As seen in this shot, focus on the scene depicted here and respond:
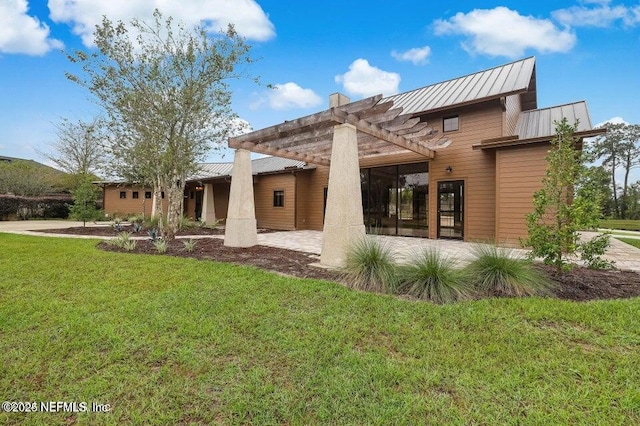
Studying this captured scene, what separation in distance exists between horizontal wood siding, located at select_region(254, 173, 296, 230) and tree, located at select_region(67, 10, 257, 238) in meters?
5.28

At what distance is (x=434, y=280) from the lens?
4.03 m

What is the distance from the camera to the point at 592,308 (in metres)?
3.39

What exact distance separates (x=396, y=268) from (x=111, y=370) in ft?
11.7

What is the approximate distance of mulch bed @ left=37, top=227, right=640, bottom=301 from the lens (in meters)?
4.05

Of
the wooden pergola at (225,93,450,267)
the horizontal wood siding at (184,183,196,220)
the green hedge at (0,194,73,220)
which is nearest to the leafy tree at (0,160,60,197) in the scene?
the green hedge at (0,194,73,220)

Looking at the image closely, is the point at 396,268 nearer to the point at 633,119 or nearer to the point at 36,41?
the point at 36,41

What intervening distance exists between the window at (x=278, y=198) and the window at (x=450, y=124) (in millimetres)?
8328

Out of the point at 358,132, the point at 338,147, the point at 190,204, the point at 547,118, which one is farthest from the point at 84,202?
the point at 547,118

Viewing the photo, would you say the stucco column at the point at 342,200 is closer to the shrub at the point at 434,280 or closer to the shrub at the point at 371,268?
the shrub at the point at 371,268

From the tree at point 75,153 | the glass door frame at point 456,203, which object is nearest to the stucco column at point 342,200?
the glass door frame at point 456,203

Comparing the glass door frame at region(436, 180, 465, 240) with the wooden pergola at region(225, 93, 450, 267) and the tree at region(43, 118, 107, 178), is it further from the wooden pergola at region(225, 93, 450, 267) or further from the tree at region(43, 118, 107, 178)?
the tree at region(43, 118, 107, 178)

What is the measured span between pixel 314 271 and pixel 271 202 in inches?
431

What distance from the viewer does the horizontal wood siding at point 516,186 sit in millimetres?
7992

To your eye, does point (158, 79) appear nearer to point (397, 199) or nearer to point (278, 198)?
point (278, 198)
